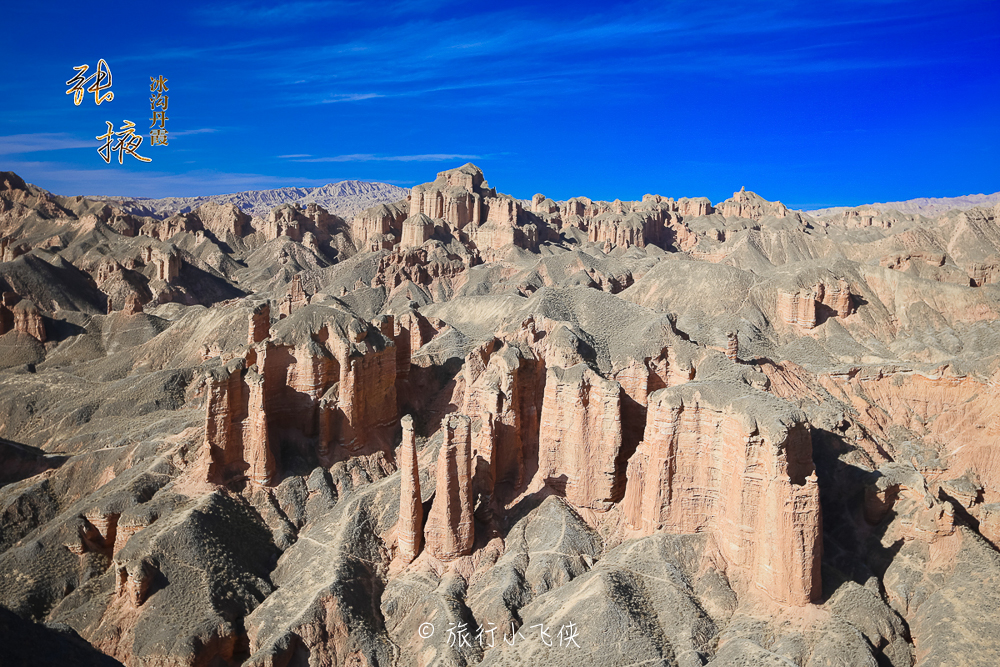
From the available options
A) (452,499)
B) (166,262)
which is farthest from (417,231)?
(452,499)

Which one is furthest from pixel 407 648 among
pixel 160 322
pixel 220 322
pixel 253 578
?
pixel 160 322

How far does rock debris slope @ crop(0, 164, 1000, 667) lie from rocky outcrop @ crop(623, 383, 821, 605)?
120mm

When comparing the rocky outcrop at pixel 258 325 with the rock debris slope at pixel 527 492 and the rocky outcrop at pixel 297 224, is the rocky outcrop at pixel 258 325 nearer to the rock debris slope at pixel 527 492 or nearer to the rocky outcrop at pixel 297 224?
the rock debris slope at pixel 527 492

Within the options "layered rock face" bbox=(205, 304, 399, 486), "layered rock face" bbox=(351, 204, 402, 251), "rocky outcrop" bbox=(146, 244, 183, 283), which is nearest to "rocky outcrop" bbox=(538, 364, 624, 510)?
"layered rock face" bbox=(205, 304, 399, 486)

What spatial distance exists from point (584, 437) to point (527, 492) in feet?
13.6

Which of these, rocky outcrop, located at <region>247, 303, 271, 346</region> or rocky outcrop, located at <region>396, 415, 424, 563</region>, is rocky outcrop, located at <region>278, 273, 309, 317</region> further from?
rocky outcrop, located at <region>396, 415, 424, 563</region>

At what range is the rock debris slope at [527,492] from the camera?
24.9 metres

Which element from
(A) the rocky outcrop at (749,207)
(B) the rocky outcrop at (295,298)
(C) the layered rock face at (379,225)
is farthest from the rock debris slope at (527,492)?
(A) the rocky outcrop at (749,207)

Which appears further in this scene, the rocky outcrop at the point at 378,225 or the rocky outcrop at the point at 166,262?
the rocky outcrop at the point at 378,225

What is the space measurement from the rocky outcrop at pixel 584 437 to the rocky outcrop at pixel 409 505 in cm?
676

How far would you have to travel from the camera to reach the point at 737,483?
26531 mm

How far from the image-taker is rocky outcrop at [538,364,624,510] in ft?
104

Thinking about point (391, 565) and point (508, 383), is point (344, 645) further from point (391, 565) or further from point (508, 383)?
point (508, 383)

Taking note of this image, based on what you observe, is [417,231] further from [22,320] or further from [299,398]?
[299,398]
